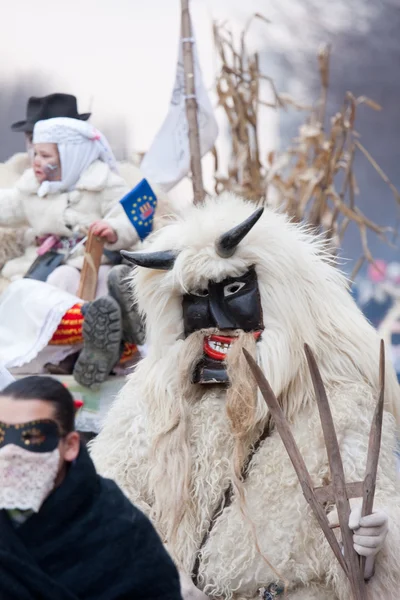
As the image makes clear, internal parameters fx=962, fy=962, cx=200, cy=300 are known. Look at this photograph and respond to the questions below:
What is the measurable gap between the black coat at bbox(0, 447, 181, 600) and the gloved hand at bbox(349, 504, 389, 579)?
0.50 m

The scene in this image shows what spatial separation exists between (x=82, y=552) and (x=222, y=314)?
89cm

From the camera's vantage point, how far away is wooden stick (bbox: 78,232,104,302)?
9.93ft

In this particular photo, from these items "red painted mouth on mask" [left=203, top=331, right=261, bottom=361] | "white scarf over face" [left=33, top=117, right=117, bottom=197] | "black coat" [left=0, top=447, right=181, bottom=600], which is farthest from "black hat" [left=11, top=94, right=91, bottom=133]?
"black coat" [left=0, top=447, right=181, bottom=600]

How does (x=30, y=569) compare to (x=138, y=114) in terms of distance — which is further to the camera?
(x=138, y=114)

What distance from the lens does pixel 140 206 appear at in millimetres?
3025

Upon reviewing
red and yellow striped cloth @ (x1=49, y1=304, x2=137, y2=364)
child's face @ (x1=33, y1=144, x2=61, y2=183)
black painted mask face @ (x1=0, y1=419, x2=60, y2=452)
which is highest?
black painted mask face @ (x1=0, y1=419, x2=60, y2=452)

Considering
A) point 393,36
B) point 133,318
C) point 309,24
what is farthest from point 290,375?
point 393,36

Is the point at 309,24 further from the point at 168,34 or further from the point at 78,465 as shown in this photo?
the point at 78,465

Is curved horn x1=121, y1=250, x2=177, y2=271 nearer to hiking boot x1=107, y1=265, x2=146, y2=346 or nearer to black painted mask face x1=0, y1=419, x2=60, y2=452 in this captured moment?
hiking boot x1=107, y1=265, x2=146, y2=346

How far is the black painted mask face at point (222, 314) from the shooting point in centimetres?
216

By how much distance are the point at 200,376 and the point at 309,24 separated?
457 cm

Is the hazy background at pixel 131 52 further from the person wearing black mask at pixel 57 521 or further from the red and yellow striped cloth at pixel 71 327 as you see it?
the person wearing black mask at pixel 57 521

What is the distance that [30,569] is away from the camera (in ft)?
4.35

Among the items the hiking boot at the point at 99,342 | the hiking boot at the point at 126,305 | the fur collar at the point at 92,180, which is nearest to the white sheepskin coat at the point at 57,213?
the fur collar at the point at 92,180
